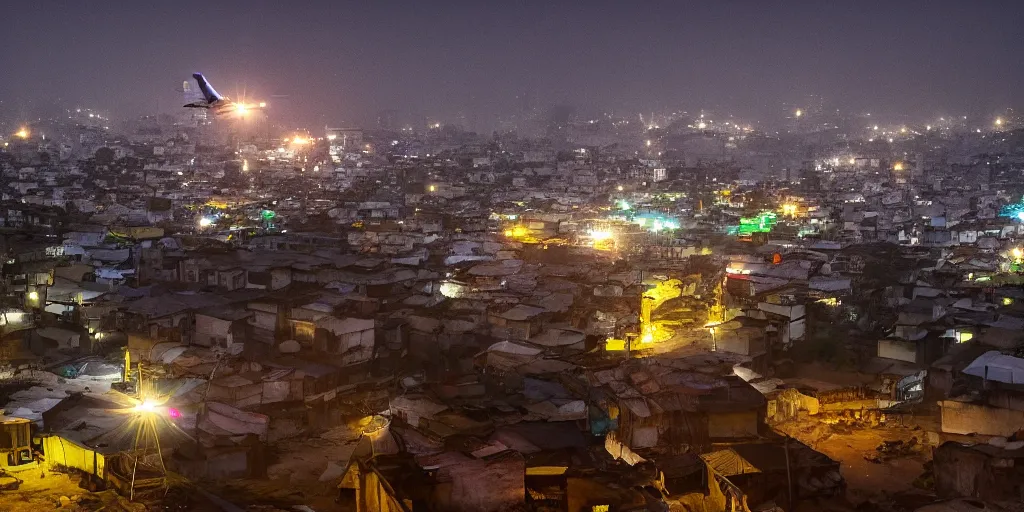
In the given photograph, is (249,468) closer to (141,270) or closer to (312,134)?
(141,270)

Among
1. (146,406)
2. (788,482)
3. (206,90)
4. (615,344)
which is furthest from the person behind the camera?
(206,90)

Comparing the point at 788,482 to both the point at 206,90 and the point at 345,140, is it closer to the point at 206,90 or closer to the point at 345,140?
the point at 206,90

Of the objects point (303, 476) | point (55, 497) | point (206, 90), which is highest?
point (206, 90)

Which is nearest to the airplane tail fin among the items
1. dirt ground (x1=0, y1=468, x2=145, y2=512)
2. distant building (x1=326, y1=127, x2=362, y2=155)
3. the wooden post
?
dirt ground (x1=0, y1=468, x2=145, y2=512)

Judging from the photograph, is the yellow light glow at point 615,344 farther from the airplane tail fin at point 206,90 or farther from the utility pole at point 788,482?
the airplane tail fin at point 206,90

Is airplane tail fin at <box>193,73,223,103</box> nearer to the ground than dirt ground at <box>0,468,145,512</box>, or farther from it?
farther from it

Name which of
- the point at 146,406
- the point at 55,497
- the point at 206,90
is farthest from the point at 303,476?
the point at 206,90

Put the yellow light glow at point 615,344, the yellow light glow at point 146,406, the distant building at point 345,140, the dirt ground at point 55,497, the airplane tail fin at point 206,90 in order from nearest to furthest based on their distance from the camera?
the dirt ground at point 55,497, the yellow light glow at point 146,406, the yellow light glow at point 615,344, the airplane tail fin at point 206,90, the distant building at point 345,140

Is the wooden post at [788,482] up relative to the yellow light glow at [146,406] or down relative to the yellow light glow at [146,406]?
down

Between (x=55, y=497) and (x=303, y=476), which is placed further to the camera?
(x=303, y=476)

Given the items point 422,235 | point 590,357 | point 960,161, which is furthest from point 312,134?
point 590,357

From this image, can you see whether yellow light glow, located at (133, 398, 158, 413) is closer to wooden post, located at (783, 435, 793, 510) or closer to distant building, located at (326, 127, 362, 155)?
wooden post, located at (783, 435, 793, 510)

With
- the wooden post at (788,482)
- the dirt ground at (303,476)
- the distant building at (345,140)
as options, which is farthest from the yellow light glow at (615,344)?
the distant building at (345,140)

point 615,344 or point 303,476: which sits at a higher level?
point 615,344
